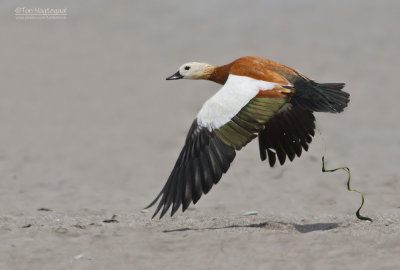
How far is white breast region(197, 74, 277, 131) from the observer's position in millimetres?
7559

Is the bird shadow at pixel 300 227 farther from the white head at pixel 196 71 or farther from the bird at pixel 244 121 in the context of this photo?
the white head at pixel 196 71

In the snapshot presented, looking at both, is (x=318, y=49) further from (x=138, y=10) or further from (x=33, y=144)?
(x=33, y=144)

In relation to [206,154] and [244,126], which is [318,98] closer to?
[244,126]

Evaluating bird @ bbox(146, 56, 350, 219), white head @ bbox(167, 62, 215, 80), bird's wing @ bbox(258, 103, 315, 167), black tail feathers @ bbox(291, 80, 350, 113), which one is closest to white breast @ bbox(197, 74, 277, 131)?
bird @ bbox(146, 56, 350, 219)

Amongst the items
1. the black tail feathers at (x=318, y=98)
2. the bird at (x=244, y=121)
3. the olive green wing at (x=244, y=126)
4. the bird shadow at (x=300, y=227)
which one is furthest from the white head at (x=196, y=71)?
the bird shadow at (x=300, y=227)

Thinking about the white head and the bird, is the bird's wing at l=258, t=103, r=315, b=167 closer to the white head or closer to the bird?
the bird

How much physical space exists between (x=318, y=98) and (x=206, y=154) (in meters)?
1.51

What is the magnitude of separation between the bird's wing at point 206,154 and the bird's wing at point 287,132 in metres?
1.06

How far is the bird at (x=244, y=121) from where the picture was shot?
742cm

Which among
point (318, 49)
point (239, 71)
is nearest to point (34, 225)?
point (239, 71)

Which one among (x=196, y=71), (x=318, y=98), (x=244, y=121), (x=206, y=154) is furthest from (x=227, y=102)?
(x=196, y=71)

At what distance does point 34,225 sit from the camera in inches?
325

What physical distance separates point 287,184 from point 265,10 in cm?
736

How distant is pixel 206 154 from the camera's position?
24.6 ft
